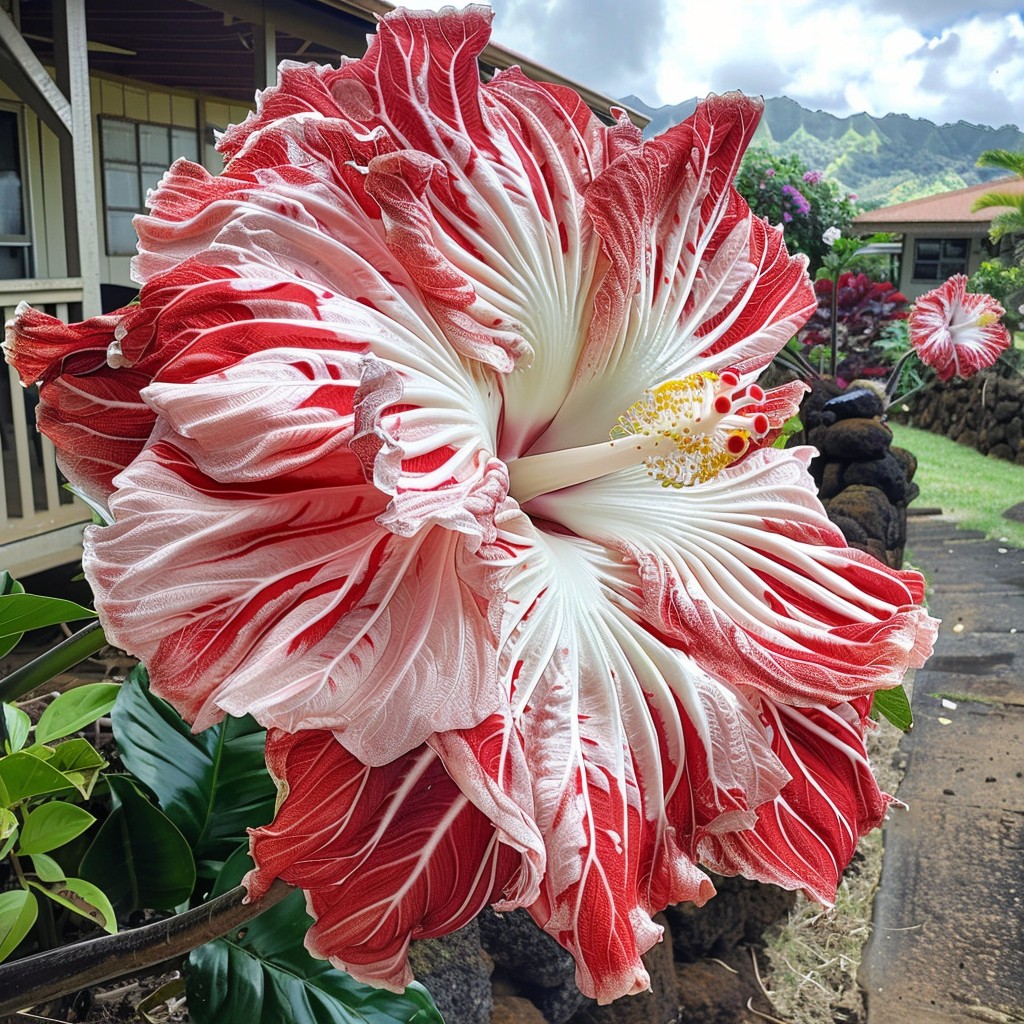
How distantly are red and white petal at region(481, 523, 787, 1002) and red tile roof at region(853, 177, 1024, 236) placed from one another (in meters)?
13.1

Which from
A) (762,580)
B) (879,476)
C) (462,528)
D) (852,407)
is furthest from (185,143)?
(462,528)

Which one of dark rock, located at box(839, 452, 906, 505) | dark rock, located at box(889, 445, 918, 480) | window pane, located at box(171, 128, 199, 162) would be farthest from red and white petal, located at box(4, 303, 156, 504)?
window pane, located at box(171, 128, 199, 162)

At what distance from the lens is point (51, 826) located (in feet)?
1.96

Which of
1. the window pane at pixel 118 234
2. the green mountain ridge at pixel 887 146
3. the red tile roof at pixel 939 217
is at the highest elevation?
the green mountain ridge at pixel 887 146

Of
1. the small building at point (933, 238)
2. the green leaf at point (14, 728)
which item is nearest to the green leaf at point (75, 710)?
the green leaf at point (14, 728)

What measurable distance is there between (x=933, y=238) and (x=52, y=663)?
15.3 meters

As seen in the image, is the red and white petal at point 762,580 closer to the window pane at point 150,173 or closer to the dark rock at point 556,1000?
the dark rock at point 556,1000

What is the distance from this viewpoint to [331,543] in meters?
0.37

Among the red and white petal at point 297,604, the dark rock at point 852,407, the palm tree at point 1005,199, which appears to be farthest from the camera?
the palm tree at point 1005,199

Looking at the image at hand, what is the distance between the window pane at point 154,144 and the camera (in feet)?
16.3

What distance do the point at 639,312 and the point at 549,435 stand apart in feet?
0.29

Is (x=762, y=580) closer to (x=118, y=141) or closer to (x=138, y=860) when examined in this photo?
(x=138, y=860)

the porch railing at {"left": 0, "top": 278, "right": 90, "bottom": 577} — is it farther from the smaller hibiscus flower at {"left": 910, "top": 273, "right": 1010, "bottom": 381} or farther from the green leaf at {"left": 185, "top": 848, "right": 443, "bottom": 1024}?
the smaller hibiscus flower at {"left": 910, "top": 273, "right": 1010, "bottom": 381}

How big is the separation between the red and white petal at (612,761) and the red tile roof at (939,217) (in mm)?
13117
